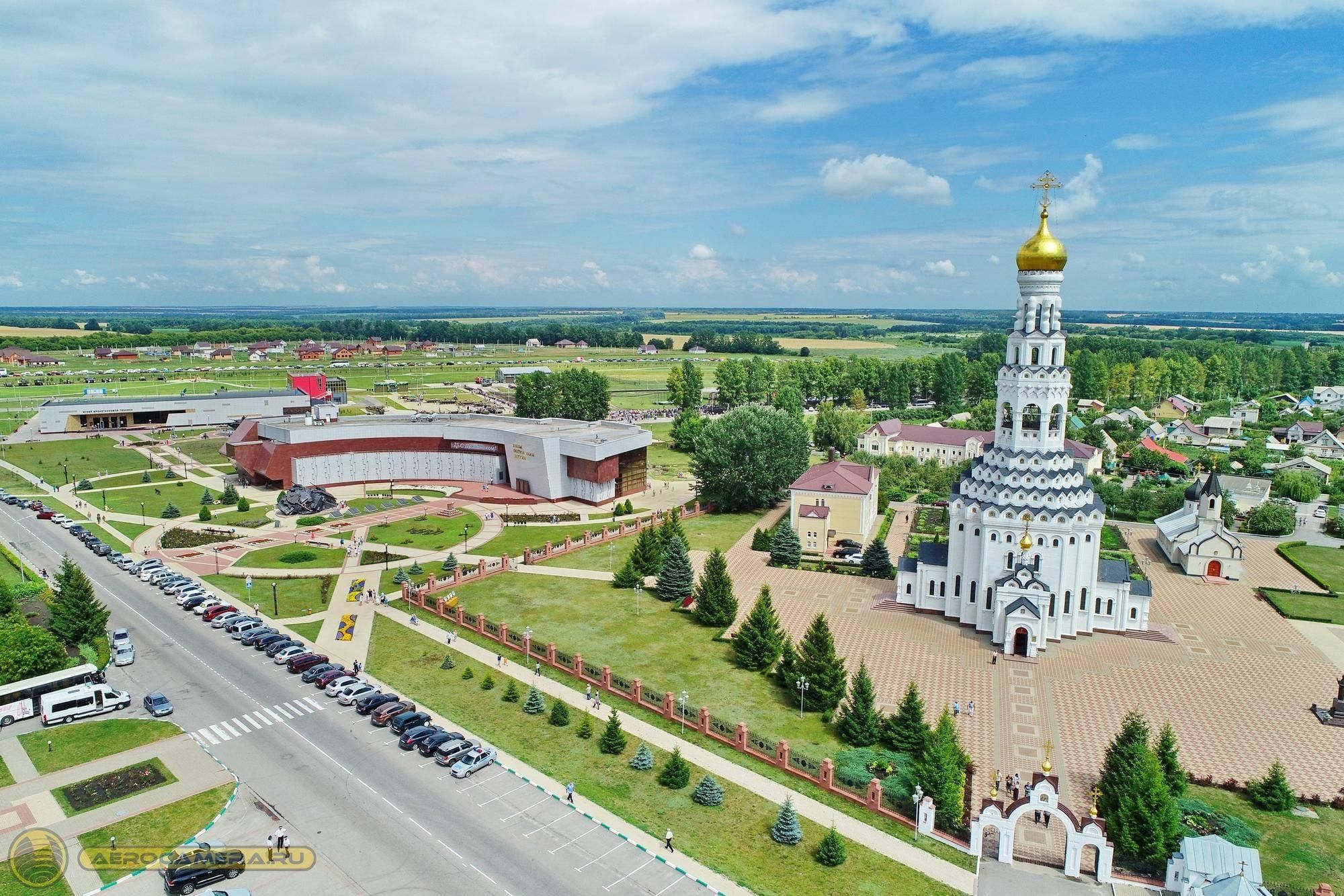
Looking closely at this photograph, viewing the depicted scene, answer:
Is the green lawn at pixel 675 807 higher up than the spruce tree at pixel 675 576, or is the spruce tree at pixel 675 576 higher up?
the spruce tree at pixel 675 576

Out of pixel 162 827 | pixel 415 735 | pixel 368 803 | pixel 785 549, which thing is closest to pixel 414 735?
pixel 415 735

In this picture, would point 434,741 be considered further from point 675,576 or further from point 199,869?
point 675,576

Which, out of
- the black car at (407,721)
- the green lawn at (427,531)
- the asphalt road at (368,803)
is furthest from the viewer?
the green lawn at (427,531)

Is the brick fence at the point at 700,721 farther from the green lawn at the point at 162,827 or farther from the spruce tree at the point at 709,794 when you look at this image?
the green lawn at the point at 162,827

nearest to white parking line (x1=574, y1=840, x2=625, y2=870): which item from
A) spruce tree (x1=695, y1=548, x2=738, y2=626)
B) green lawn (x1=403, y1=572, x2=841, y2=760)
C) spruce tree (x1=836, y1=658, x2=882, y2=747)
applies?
green lawn (x1=403, y1=572, x2=841, y2=760)

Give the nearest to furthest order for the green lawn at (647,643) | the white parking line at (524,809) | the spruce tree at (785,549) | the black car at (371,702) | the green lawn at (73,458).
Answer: the white parking line at (524,809), the black car at (371,702), the green lawn at (647,643), the spruce tree at (785,549), the green lawn at (73,458)

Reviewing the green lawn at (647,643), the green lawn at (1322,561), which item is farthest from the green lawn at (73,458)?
the green lawn at (1322,561)

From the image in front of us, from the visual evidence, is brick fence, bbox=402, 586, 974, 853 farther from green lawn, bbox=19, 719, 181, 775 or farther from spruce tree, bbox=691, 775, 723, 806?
green lawn, bbox=19, 719, 181, 775
